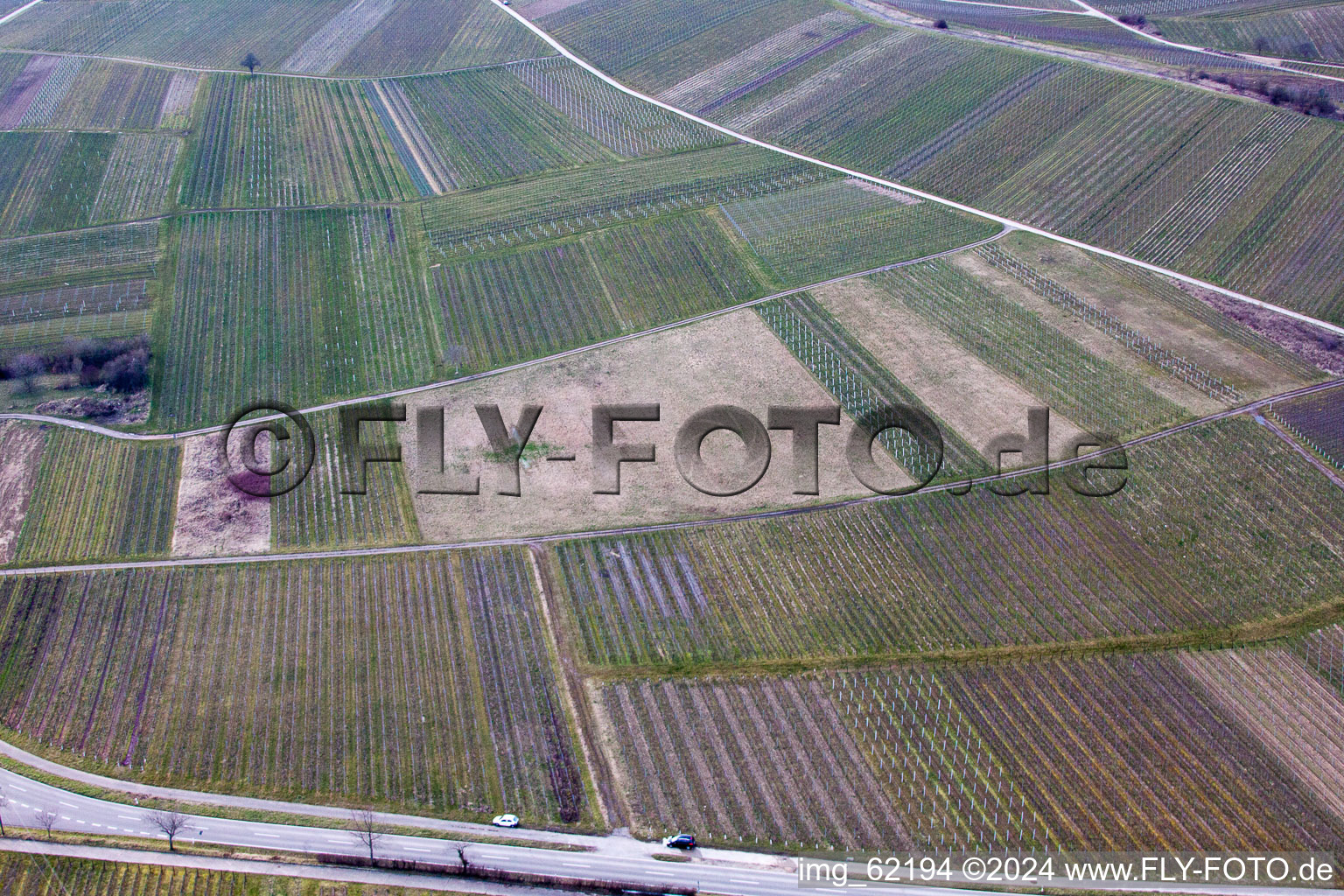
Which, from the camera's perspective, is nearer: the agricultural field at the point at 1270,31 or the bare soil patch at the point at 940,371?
the bare soil patch at the point at 940,371

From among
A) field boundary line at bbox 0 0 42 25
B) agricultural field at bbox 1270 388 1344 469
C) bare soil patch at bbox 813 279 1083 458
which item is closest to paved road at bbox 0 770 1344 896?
bare soil patch at bbox 813 279 1083 458

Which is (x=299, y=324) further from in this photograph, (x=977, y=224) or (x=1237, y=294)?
(x=1237, y=294)

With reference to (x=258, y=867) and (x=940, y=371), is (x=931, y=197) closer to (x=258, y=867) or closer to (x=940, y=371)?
(x=940, y=371)

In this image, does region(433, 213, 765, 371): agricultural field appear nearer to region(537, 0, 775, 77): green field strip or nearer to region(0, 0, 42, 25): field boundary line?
region(537, 0, 775, 77): green field strip

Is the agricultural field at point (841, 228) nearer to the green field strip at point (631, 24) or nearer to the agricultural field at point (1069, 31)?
the green field strip at point (631, 24)

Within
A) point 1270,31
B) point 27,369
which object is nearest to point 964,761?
point 27,369

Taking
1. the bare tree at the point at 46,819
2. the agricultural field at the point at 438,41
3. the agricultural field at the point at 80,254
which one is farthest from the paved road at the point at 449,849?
the agricultural field at the point at 438,41

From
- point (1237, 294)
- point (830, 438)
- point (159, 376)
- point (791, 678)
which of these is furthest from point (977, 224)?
point (159, 376)
